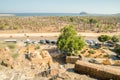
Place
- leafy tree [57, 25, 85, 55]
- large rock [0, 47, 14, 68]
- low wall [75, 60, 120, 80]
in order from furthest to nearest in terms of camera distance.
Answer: leafy tree [57, 25, 85, 55]
large rock [0, 47, 14, 68]
low wall [75, 60, 120, 80]

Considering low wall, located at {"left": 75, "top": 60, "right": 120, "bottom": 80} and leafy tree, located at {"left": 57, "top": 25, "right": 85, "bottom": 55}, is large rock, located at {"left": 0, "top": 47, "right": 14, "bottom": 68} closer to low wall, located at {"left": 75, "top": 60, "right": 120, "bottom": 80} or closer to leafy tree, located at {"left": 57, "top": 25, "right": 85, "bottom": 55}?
low wall, located at {"left": 75, "top": 60, "right": 120, "bottom": 80}

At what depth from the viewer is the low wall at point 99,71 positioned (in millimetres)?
23391

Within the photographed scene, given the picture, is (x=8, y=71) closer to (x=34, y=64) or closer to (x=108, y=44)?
(x=34, y=64)

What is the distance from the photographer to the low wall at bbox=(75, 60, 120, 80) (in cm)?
2339

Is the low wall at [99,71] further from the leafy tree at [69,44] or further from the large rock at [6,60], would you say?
the leafy tree at [69,44]

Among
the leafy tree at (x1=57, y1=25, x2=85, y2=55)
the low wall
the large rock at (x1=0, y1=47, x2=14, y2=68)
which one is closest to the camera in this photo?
the low wall

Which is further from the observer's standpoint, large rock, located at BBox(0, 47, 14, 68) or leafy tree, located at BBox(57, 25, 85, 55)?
leafy tree, located at BBox(57, 25, 85, 55)

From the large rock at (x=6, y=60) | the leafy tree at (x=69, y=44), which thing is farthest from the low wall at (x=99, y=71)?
the leafy tree at (x=69, y=44)

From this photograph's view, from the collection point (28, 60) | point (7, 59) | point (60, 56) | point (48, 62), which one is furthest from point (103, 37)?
point (7, 59)

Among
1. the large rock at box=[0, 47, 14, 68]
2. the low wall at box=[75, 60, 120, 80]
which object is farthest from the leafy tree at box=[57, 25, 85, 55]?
the large rock at box=[0, 47, 14, 68]

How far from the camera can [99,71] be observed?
973 inches

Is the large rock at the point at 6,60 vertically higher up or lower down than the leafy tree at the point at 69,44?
higher up

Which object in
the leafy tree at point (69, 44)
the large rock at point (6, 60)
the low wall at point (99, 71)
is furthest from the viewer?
the leafy tree at point (69, 44)

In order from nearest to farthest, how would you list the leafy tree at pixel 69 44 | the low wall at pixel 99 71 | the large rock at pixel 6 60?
the low wall at pixel 99 71 → the large rock at pixel 6 60 → the leafy tree at pixel 69 44
